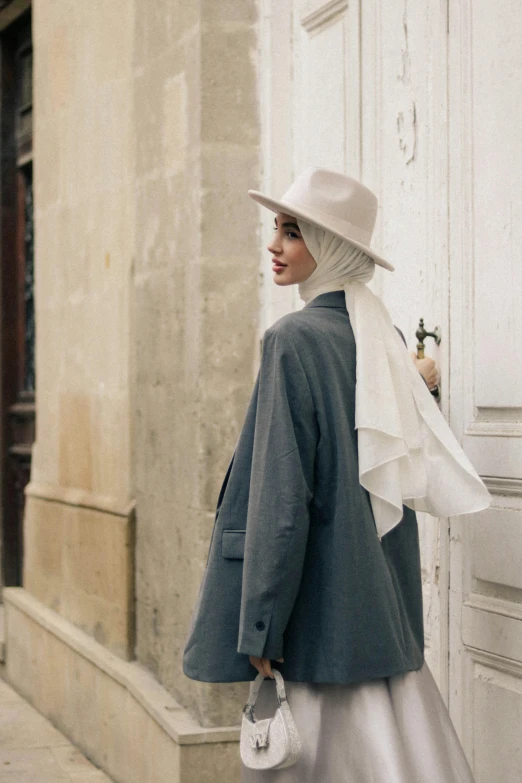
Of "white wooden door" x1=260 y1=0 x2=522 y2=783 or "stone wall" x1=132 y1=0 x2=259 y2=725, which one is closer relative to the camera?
"white wooden door" x1=260 y1=0 x2=522 y2=783

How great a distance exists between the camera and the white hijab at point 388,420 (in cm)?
272

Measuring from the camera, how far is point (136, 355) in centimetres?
522

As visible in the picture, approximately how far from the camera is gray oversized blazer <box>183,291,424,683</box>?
2686mm

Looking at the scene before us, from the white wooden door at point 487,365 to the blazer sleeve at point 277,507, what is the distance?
66 centimetres

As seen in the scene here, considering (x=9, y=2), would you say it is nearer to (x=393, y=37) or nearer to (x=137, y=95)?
(x=137, y=95)

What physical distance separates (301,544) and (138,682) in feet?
8.12

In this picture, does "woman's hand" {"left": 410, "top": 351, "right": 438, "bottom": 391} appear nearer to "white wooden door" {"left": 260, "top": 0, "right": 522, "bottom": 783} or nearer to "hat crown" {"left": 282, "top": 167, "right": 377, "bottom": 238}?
"white wooden door" {"left": 260, "top": 0, "right": 522, "bottom": 783}

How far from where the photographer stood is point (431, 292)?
3537 mm

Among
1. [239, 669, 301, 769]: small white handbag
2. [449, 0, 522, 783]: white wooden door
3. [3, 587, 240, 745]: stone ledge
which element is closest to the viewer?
[239, 669, 301, 769]: small white handbag

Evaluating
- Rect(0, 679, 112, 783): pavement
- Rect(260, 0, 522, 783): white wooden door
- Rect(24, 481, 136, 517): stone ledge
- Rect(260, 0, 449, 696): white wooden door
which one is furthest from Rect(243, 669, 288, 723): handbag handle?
Rect(0, 679, 112, 783): pavement

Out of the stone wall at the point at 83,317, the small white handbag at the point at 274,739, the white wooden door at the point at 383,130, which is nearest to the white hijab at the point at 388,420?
the small white handbag at the point at 274,739

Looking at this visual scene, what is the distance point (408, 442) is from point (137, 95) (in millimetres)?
2824

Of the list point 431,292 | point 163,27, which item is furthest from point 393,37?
point 163,27

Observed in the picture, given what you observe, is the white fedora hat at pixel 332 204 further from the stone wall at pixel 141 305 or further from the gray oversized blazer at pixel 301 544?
the stone wall at pixel 141 305
